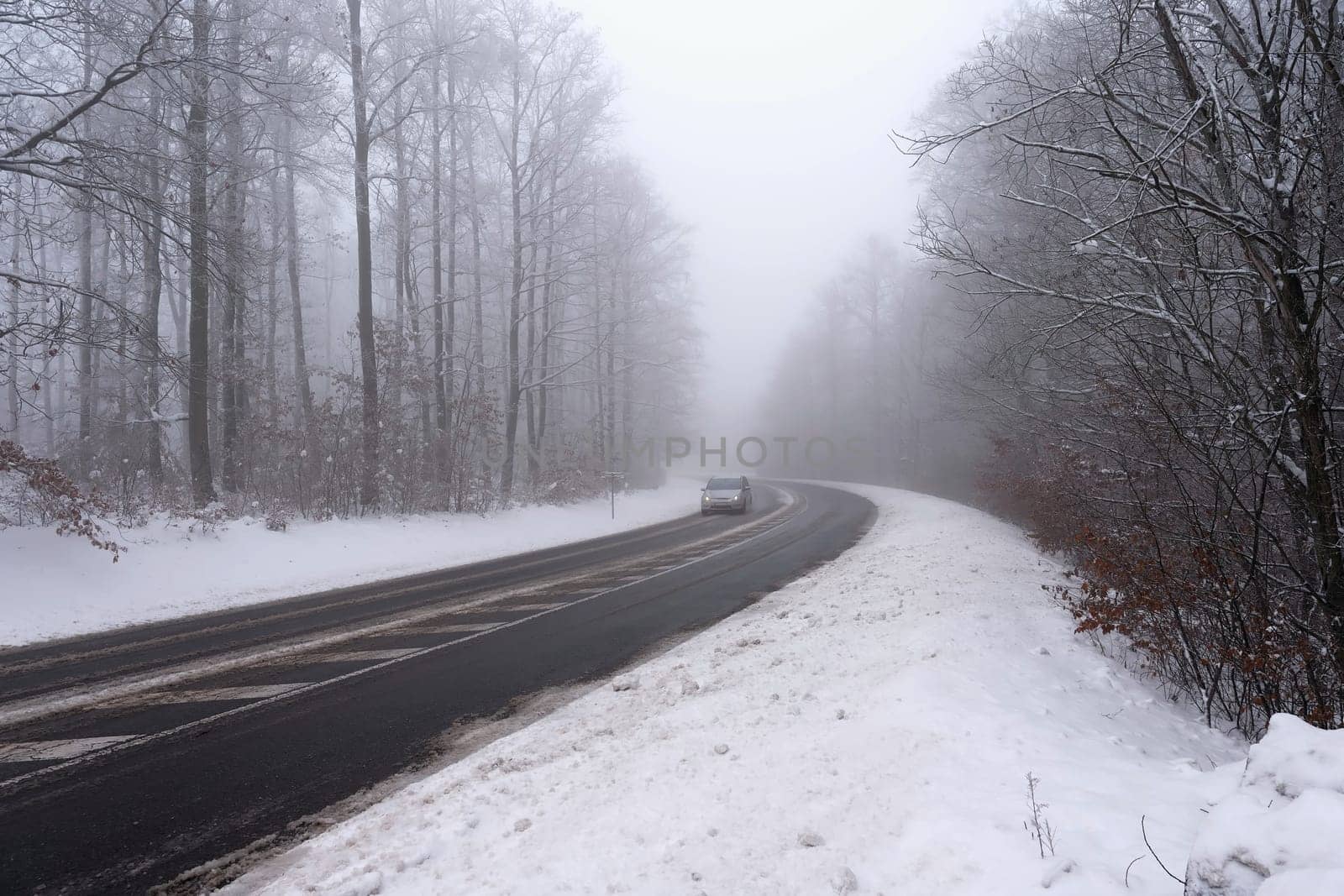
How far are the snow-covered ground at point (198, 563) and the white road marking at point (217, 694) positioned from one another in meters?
3.76

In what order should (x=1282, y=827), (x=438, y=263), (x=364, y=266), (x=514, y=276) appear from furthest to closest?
(x=514, y=276)
(x=438, y=263)
(x=364, y=266)
(x=1282, y=827)

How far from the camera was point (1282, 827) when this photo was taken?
2.18 m

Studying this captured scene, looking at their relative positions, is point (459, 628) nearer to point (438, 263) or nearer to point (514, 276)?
point (438, 263)

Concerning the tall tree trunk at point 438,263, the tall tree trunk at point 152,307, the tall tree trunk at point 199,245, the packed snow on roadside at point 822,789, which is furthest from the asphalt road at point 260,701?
the tall tree trunk at point 438,263

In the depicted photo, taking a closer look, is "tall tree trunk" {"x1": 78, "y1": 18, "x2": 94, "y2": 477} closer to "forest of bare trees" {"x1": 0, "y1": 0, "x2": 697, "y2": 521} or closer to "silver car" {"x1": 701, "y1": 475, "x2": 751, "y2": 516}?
"forest of bare trees" {"x1": 0, "y1": 0, "x2": 697, "y2": 521}

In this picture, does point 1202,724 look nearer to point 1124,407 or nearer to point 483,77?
point 1124,407

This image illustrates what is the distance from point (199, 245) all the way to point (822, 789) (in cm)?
1054

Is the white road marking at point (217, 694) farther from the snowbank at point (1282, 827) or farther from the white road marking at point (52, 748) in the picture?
the snowbank at point (1282, 827)

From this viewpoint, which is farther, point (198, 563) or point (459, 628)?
point (198, 563)

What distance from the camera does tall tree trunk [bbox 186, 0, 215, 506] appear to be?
31.6 ft

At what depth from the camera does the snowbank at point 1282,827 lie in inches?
79.9

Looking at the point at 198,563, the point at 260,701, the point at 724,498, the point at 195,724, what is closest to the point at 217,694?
the point at 260,701

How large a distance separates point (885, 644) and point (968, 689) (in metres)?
1.48

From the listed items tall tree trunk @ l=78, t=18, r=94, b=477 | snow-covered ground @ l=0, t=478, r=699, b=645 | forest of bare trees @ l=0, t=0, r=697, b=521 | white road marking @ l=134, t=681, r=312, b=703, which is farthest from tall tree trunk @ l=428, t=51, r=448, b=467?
white road marking @ l=134, t=681, r=312, b=703
